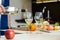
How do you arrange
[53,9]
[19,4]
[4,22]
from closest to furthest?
[4,22] → [53,9] → [19,4]

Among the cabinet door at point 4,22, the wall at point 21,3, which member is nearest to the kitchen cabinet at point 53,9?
the wall at point 21,3

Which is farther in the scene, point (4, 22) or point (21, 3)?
point (21, 3)

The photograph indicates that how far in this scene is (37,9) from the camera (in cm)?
452

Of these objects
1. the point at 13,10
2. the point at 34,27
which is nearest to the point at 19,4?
the point at 34,27

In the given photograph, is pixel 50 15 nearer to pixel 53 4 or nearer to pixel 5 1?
pixel 53 4

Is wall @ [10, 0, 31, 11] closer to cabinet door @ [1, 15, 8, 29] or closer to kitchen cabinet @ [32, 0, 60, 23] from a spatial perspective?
kitchen cabinet @ [32, 0, 60, 23]

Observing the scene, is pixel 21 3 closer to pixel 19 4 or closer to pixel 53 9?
pixel 19 4

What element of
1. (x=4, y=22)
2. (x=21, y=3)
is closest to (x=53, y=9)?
(x=21, y=3)

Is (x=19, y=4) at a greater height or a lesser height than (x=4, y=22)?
greater

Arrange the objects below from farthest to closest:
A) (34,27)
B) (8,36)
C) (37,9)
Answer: (37,9) < (34,27) < (8,36)

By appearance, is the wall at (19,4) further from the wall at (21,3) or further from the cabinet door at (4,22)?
the cabinet door at (4,22)

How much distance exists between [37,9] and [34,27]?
9.33 ft

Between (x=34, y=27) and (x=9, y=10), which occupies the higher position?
(x=9, y=10)

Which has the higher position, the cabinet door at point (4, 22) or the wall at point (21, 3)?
the wall at point (21, 3)
